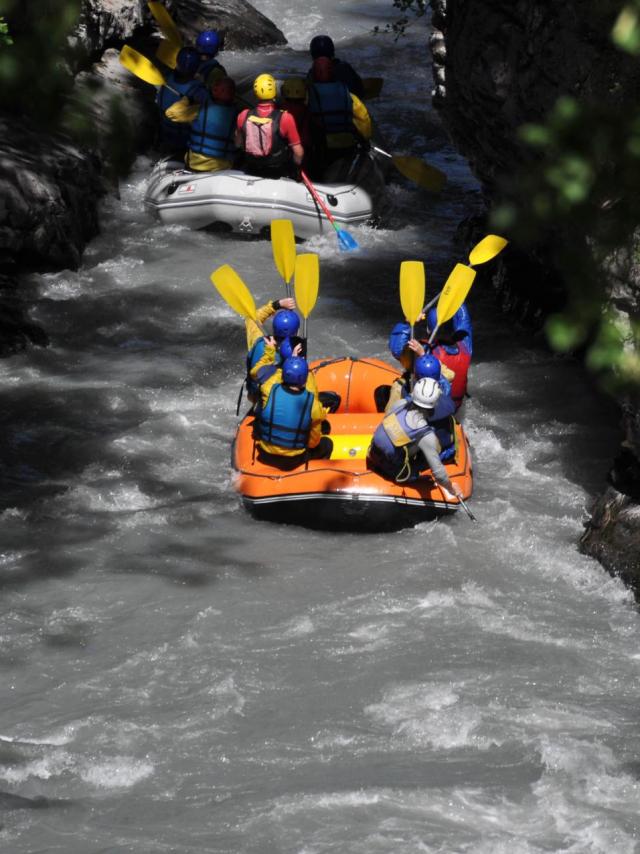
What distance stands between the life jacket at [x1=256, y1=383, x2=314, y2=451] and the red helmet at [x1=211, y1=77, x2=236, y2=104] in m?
5.09

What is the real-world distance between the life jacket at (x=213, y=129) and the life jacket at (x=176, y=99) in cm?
59

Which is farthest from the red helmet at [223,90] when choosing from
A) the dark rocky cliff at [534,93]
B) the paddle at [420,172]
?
the dark rocky cliff at [534,93]

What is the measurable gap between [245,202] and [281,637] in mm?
5698

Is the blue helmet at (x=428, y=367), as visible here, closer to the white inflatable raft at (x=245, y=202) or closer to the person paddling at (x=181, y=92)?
the white inflatable raft at (x=245, y=202)

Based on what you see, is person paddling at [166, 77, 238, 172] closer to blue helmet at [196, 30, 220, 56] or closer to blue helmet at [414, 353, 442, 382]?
blue helmet at [196, 30, 220, 56]

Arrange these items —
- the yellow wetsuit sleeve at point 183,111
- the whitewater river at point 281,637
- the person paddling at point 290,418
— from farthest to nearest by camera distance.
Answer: the yellow wetsuit sleeve at point 183,111
the person paddling at point 290,418
the whitewater river at point 281,637

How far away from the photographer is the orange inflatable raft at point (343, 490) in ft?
21.8

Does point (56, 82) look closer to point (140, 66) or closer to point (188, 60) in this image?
point (140, 66)

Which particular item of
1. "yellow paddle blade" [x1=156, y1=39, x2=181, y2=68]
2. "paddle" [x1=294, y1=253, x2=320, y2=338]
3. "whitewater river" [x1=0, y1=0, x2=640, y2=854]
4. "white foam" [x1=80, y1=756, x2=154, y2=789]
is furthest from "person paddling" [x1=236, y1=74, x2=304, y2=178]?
"white foam" [x1=80, y1=756, x2=154, y2=789]

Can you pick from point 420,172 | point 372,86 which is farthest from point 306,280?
Answer: point 372,86

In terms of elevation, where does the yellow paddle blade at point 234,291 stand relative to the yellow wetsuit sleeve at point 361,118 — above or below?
below

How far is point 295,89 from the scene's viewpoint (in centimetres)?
1102

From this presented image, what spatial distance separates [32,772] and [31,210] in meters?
5.73

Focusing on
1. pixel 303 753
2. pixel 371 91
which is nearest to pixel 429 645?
pixel 303 753
